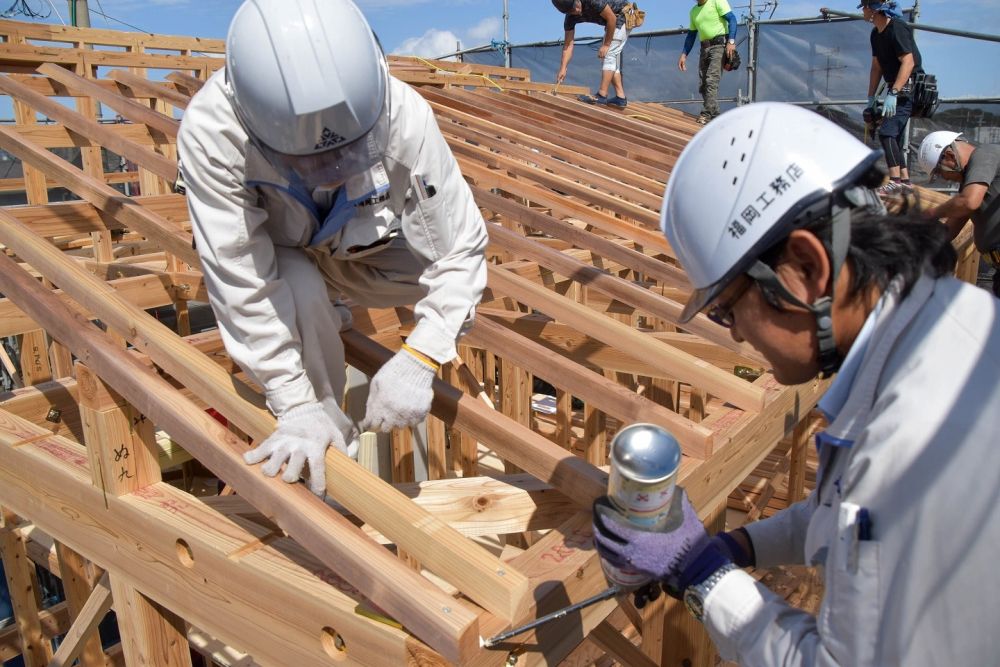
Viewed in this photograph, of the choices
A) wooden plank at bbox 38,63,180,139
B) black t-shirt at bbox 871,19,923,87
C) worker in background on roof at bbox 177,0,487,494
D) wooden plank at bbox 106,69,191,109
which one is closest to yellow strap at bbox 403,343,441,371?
worker in background on roof at bbox 177,0,487,494

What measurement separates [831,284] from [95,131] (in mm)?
4224

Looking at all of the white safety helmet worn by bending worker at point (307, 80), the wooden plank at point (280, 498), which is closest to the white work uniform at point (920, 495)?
the wooden plank at point (280, 498)

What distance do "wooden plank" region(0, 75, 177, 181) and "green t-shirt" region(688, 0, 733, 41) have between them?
27.0 ft

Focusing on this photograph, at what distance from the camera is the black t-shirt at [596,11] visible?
9.98 meters

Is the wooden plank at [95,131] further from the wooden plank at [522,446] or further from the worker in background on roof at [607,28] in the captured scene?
the worker in background on roof at [607,28]

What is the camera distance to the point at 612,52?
999 cm

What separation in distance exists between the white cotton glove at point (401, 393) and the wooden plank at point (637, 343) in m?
1.06

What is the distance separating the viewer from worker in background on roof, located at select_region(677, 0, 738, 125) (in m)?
10.1

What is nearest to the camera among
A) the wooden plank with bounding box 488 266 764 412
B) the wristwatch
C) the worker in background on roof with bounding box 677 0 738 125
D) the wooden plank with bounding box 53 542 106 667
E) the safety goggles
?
the wristwatch

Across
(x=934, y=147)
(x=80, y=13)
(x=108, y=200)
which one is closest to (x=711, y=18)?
(x=934, y=147)

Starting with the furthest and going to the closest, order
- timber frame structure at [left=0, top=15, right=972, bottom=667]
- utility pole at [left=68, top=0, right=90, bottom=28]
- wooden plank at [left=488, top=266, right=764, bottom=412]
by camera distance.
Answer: utility pole at [left=68, top=0, right=90, bottom=28] → wooden plank at [left=488, top=266, right=764, bottom=412] → timber frame structure at [left=0, top=15, right=972, bottom=667]

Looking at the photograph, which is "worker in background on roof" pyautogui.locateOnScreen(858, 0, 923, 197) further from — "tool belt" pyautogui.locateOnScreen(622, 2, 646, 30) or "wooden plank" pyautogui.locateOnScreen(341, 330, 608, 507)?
"wooden plank" pyautogui.locateOnScreen(341, 330, 608, 507)

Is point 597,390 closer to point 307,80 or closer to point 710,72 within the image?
point 307,80

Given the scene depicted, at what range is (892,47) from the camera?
7039mm
